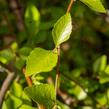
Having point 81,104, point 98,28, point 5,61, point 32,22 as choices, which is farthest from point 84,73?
point 98,28

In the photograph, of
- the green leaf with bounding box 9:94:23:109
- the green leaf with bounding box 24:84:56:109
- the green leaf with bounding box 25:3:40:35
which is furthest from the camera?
the green leaf with bounding box 25:3:40:35

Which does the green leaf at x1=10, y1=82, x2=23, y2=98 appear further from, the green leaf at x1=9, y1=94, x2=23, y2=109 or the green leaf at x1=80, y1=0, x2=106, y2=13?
the green leaf at x1=80, y1=0, x2=106, y2=13

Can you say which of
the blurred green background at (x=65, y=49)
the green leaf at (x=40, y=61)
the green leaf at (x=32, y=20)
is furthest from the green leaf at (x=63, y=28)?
the green leaf at (x=32, y=20)

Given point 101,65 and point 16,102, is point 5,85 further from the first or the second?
point 101,65

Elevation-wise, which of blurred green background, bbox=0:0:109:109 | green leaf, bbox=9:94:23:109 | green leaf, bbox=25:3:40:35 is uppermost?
green leaf, bbox=25:3:40:35

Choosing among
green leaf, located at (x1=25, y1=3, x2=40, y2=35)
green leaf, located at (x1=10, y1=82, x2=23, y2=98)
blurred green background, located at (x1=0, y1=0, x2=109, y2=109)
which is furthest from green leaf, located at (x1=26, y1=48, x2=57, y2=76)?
green leaf, located at (x1=25, y1=3, x2=40, y2=35)

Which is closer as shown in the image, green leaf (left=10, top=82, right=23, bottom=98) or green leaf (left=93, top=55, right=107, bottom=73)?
green leaf (left=10, top=82, right=23, bottom=98)
